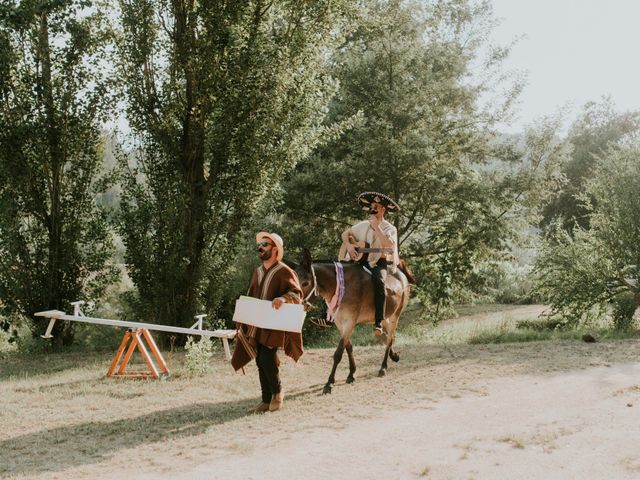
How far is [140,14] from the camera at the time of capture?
1266 cm

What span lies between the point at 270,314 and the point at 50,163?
8.11 meters

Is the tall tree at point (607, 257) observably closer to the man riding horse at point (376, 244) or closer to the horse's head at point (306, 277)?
the man riding horse at point (376, 244)

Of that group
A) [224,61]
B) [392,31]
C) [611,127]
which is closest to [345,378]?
[224,61]

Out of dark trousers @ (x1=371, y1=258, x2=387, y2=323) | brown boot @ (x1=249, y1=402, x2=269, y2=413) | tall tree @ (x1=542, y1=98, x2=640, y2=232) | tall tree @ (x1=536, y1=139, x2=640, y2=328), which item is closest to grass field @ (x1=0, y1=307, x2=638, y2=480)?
brown boot @ (x1=249, y1=402, x2=269, y2=413)

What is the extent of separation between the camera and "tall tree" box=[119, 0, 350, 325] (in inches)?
483

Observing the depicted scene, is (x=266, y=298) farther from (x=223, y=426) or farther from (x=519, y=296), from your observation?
(x=519, y=296)

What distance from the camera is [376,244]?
893cm

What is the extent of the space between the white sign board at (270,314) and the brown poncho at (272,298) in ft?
0.37

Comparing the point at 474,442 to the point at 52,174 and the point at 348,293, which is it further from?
the point at 52,174

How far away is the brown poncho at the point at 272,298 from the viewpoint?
7.18 metres

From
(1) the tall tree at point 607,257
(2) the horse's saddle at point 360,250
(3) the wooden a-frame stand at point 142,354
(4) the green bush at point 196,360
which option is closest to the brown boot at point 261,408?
(4) the green bush at point 196,360

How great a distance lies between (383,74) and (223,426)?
1137 centimetres

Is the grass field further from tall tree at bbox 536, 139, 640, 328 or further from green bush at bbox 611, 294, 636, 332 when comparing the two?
tall tree at bbox 536, 139, 640, 328

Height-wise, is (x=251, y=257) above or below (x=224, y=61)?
below
